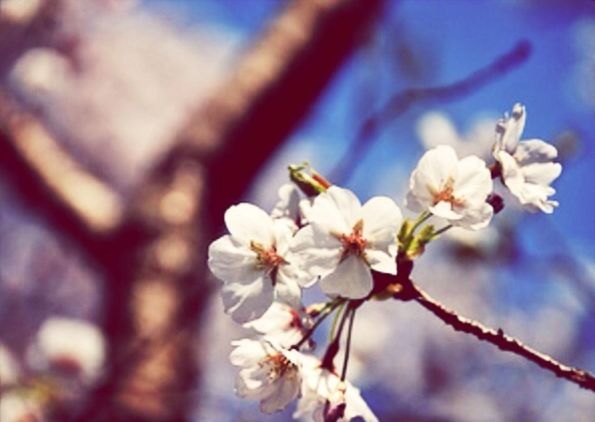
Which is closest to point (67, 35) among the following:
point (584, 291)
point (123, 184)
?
point (584, 291)

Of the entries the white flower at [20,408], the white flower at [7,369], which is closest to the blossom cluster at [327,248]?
the white flower at [20,408]

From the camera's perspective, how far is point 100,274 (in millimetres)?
2494

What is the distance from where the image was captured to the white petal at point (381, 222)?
3.07 feet

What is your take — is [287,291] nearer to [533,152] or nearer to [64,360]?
[533,152]

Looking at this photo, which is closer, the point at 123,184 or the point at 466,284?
the point at 466,284

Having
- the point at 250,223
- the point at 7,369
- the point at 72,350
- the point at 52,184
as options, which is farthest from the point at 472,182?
the point at 52,184

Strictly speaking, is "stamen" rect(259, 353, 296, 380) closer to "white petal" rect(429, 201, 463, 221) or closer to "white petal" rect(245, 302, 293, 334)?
"white petal" rect(245, 302, 293, 334)

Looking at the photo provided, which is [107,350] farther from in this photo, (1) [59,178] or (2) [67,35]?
(2) [67,35]

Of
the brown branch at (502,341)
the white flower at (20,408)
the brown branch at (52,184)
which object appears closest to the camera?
the brown branch at (502,341)

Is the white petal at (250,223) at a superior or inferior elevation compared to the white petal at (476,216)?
superior

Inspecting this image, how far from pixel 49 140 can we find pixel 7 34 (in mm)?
344

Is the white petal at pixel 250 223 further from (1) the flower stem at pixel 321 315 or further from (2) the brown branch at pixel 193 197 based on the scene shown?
(2) the brown branch at pixel 193 197

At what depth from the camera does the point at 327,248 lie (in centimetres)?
92

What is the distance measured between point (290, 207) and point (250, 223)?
52 millimetres
